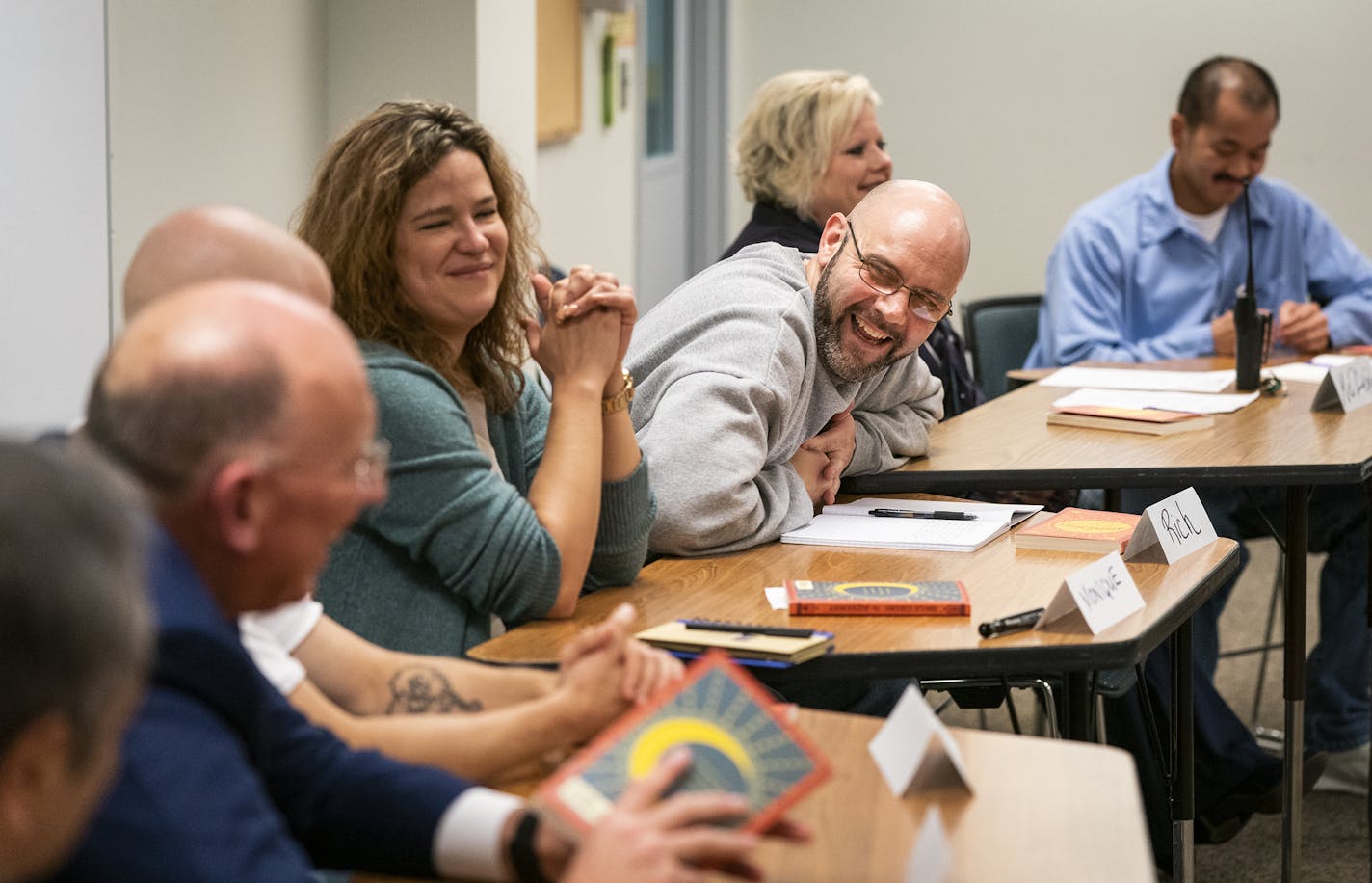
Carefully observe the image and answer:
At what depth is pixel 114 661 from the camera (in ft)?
2.92

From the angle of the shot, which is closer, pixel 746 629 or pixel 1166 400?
pixel 746 629

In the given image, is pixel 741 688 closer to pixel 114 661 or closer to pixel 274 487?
pixel 274 487

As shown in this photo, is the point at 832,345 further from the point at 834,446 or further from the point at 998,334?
the point at 998,334

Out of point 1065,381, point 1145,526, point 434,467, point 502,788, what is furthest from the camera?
point 1065,381

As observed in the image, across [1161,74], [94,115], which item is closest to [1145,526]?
[94,115]

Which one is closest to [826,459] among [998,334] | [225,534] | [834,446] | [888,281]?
[834,446]

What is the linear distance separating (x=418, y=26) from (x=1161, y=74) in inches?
156

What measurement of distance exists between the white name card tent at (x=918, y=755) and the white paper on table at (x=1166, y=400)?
78.8 inches

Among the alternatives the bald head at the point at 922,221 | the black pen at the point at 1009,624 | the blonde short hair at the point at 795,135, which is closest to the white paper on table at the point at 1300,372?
the blonde short hair at the point at 795,135

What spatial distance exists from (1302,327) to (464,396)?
276 centimetres

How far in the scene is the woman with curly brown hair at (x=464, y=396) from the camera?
1.98 metres

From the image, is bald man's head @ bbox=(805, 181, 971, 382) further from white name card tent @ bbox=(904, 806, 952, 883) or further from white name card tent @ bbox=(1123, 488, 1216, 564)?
white name card tent @ bbox=(904, 806, 952, 883)

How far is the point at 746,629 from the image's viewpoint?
72.9 inches

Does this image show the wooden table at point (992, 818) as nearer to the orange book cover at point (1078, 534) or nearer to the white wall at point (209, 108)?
the orange book cover at point (1078, 534)
